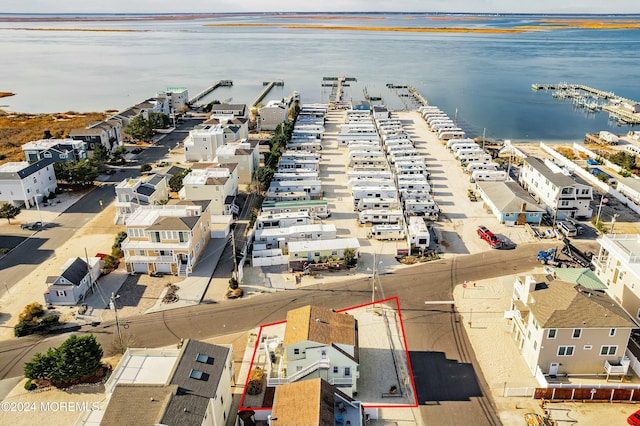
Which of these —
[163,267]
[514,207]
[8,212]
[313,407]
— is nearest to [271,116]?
[8,212]

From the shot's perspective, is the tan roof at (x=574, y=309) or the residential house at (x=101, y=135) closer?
the tan roof at (x=574, y=309)

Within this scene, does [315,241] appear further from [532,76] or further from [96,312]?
[532,76]

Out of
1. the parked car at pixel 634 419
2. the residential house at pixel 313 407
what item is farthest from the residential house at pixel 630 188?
the residential house at pixel 313 407

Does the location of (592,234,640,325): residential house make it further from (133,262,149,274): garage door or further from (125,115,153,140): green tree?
(125,115,153,140): green tree

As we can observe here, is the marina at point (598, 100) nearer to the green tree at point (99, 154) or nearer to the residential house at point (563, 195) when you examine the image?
the residential house at point (563, 195)

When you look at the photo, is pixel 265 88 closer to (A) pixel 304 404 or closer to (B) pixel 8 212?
(B) pixel 8 212

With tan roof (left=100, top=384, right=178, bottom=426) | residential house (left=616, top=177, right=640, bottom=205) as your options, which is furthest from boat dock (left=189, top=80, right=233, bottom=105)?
tan roof (left=100, top=384, right=178, bottom=426)
